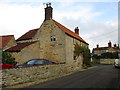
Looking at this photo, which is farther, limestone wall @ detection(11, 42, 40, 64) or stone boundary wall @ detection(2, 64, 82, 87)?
limestone wall @ detection(11, 42, 40, 64)

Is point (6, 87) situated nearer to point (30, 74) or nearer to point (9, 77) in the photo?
point (9, 77)

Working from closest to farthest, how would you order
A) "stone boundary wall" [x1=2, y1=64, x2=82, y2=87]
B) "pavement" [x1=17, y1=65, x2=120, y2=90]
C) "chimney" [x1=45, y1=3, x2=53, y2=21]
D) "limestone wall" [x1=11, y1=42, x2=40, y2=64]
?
"pavement" [x1=17, y1=65, x2=120, y2=90]
"stone boundary wall" [x1=2, y1=64, x2=82, y2=87]
"limestone wall" [x1=11, y1=42, x2=40, y2=64]
"chimney" [x1=45, y1=3, x2=53, y2=21]

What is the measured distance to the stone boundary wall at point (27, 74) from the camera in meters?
9.25

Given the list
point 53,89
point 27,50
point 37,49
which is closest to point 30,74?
point 53,89

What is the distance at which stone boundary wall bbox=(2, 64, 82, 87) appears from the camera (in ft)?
30.3

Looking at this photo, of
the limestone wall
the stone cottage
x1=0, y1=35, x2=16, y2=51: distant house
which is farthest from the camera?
x1=0, y1=35, x2=16, y2=51: distant house

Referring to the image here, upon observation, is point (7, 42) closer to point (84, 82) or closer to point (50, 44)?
point (50, 44)

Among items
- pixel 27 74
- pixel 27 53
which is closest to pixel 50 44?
pixel 27 53

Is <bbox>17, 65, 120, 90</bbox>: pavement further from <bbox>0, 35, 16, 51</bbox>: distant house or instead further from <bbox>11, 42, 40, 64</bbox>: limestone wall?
<bbox>0, 35, 16, 51</bbox>: distant house

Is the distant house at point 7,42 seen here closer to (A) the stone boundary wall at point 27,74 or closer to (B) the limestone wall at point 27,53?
(B) the limestone wall at point 27,53

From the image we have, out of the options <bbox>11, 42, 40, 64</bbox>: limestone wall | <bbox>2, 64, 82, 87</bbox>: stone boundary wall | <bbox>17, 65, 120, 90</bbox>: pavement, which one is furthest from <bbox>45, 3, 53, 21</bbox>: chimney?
<bbox>17, 65, 120, 90</bbox>: pavement

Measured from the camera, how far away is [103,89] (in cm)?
779

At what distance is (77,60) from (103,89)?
1755cm

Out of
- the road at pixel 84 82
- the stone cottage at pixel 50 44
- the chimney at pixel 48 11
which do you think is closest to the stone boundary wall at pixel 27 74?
the road at pixel 84 82
